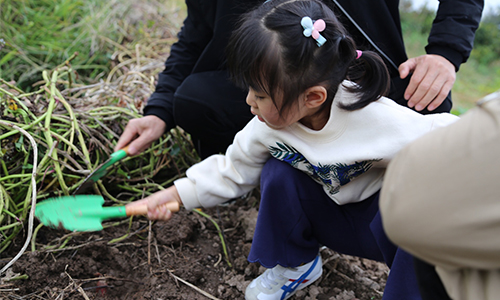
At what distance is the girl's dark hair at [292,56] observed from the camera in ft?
2.99

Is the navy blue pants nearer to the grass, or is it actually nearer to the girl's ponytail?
the girl's ponytail

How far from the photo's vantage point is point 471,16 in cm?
122

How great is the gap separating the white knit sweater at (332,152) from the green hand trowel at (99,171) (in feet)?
0.92

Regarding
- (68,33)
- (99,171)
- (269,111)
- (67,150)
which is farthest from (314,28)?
(68,33)

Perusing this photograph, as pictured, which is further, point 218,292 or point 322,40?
point 218,292

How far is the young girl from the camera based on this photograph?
921 mm

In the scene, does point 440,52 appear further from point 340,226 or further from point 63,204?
point 63,204

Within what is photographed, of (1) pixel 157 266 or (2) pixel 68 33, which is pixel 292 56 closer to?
(1) pixel 157 266

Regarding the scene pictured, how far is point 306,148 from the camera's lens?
104 cm

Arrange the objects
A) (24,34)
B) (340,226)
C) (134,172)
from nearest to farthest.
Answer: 1. (340,226)
2. (134,172)
3. (24,34)

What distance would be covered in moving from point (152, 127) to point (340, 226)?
73 cm

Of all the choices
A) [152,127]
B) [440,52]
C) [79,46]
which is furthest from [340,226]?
[79,46]

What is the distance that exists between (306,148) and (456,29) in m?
0.62

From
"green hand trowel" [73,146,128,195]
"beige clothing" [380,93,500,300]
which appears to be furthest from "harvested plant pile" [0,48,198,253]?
"beige clothing" [380,93,500,300]
